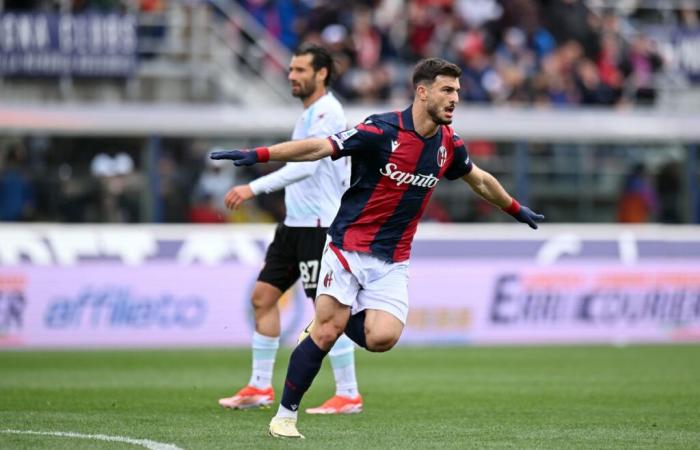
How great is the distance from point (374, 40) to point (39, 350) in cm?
879

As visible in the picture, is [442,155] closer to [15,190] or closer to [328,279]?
[328,279]

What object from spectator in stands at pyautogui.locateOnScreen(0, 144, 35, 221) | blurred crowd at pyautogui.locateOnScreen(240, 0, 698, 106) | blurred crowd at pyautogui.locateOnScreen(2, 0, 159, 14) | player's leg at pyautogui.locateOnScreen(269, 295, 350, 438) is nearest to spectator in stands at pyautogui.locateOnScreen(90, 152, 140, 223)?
spectator in stands at pyautogui.locateOnScreen(0, 144, 35, 221)

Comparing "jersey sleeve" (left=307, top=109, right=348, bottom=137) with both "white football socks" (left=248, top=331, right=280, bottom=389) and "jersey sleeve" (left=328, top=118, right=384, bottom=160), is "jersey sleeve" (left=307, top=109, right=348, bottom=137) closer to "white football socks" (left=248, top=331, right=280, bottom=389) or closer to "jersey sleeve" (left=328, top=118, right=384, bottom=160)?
"white football socks" (left=248, top=331, right=280, bottom=389)

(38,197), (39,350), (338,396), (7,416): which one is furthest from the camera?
(38,197)

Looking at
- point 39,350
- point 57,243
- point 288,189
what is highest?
point 288,189

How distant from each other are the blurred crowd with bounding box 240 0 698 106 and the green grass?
693cm

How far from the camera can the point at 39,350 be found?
16141mm

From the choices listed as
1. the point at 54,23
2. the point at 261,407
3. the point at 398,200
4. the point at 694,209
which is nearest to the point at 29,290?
the point at 54,23

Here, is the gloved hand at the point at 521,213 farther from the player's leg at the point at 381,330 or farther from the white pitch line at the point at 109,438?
the white pitch line at the point at 109,438

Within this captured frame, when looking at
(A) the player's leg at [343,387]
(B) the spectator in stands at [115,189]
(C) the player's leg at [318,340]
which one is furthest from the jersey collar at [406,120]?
(B) the spectator in stands at [115,189]

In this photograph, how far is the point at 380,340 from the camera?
8.12m

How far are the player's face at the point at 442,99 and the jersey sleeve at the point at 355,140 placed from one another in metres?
0.36

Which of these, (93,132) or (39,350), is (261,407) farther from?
(93,132)

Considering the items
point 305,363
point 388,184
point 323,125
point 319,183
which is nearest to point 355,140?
point 388,184
